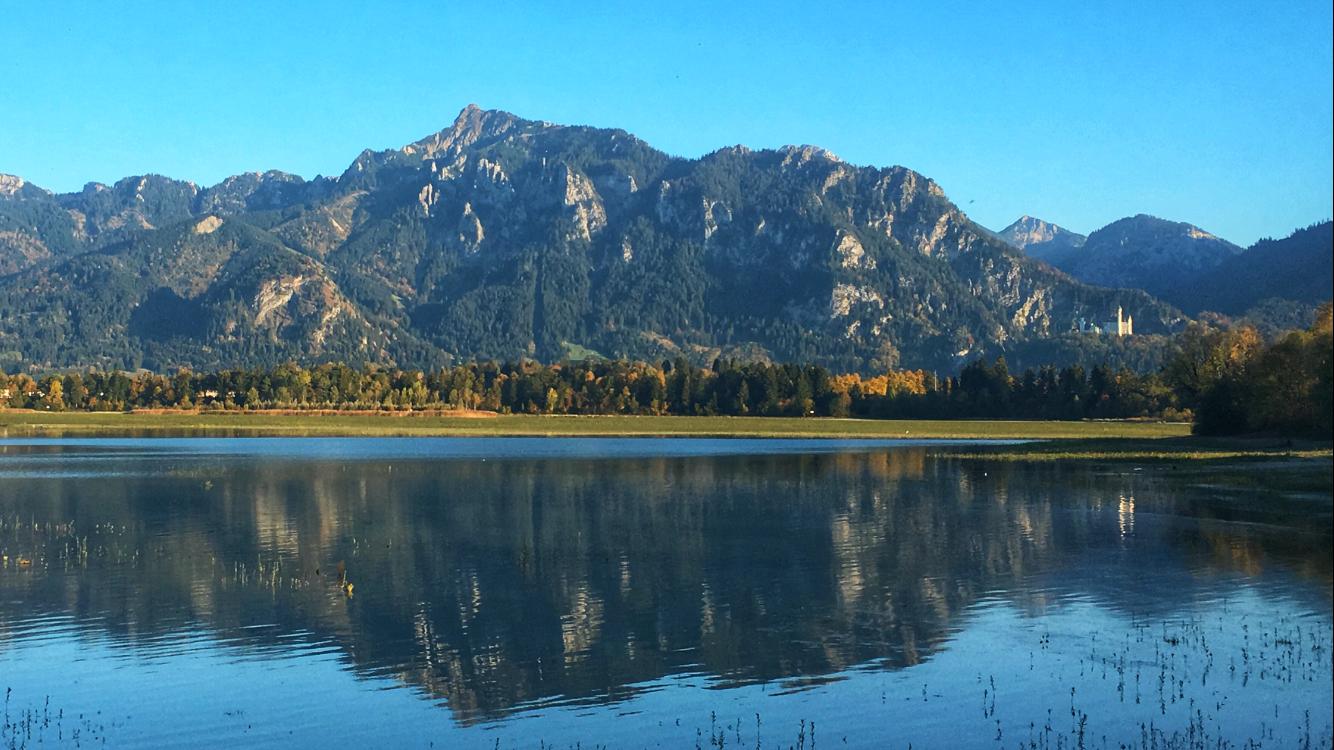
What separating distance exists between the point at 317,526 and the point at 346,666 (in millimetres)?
34966

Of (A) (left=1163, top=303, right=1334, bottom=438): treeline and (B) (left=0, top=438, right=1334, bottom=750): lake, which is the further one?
(A) (left=1163, top=303, right=1334, bottom=438): treeline

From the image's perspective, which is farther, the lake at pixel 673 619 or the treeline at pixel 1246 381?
the treeline at pixel 1246 381

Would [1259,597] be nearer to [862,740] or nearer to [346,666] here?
[862,740]

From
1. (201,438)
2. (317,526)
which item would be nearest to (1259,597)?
(317,526)

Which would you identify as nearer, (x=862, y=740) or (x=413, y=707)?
(x=862, y=740)

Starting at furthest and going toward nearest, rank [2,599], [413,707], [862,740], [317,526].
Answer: [317,526]
[2,599]
[413,707]
[862,740]

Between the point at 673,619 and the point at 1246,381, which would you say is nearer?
the point at 673,619

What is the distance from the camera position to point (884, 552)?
5984 cm

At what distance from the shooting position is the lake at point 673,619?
102ft

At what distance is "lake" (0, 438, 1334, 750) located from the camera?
31.0 m

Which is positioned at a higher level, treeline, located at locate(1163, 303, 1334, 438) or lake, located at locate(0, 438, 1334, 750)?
treeline, located at locate(1163, 303, 1334, 438)

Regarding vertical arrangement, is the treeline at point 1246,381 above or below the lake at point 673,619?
above

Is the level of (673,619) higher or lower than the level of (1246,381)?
lower

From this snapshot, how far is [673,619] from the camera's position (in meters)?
43.4
